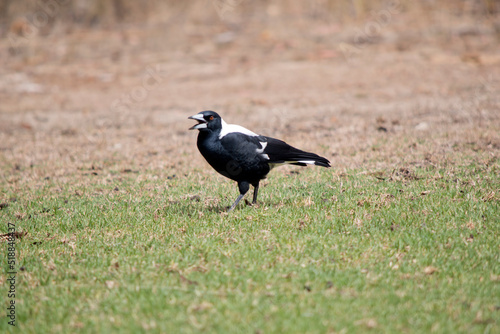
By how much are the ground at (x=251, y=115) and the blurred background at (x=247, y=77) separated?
89 mm

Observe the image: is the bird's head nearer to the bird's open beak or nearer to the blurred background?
the bird's open beak

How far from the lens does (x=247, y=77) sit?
21.0 meters

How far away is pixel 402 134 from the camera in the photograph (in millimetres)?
10562

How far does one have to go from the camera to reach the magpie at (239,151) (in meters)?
5.93

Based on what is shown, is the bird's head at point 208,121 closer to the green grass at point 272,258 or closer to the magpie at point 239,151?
the magpie at point 239,151

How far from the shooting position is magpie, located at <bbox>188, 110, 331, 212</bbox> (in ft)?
19.5

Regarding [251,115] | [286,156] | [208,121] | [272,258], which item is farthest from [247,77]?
[272,258]

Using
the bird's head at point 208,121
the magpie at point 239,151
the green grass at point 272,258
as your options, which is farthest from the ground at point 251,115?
the bird's head at point 208,121

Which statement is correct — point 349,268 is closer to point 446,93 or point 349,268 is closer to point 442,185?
point 442,185

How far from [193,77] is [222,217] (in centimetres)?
1663

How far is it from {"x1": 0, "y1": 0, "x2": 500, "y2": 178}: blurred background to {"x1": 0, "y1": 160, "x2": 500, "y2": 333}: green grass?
2286 millimetres

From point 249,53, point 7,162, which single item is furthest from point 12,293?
point 249,53

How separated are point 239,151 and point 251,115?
28.2ft

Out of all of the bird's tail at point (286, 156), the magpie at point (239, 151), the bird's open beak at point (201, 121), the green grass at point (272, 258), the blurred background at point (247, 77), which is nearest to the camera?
the green grass at point (272, 258)
